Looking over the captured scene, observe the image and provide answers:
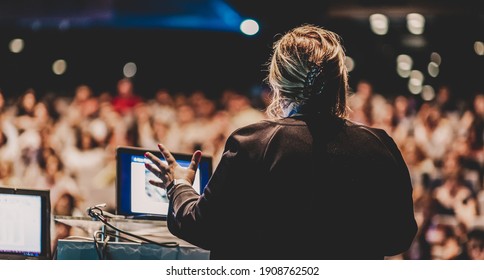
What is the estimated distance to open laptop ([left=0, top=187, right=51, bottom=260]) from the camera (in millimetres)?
2293

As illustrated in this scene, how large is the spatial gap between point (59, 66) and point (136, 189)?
8.74 meters

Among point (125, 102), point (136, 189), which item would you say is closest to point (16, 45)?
point (125, 102)

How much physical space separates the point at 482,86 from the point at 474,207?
148 inches

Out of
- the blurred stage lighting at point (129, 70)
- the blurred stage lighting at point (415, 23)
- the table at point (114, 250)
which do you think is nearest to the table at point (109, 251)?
the table at point (114, 250)

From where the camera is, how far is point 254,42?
420 inches

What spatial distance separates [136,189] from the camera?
2.47 meters

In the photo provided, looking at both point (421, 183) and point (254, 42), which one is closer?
point (421, 183)

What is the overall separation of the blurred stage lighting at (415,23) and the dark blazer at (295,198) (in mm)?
7072

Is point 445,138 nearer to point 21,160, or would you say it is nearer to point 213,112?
point 213,112

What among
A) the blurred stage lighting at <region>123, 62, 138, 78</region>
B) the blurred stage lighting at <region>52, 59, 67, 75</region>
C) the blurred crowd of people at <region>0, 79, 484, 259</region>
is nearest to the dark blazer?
the blurred crowd of people at <region>0, 79, 484, 259</region>

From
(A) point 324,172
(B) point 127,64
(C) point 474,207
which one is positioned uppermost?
(B) point 127,64
